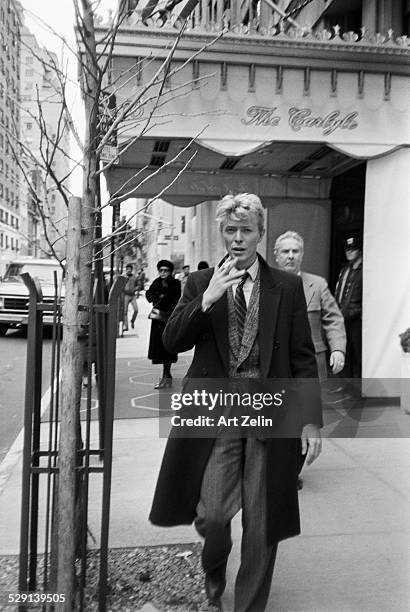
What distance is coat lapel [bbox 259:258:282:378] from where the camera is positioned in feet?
9.70

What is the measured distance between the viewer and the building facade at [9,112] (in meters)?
2.92

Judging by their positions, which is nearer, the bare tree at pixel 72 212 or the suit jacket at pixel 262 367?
the bare tree at pixel 72 212

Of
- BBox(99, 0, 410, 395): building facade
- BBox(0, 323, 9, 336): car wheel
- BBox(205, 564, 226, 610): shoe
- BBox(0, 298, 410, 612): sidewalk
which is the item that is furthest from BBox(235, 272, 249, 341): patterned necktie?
BBox(0, 323, 9, 336): car wheel

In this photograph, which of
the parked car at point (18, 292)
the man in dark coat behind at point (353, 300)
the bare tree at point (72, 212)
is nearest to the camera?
the bare tree at point (72, 212)

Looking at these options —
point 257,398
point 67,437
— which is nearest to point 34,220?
point 67,437

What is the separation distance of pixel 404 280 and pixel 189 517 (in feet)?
15.3

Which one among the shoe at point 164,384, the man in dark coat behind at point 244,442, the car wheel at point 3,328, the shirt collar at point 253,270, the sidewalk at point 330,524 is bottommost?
the sidewalk at point 330,524

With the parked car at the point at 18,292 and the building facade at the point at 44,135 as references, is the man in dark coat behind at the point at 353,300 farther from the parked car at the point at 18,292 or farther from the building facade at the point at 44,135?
the parked car at the point at 18,292

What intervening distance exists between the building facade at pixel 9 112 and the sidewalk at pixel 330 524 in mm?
1838

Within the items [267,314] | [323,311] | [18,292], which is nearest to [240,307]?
[267,314]

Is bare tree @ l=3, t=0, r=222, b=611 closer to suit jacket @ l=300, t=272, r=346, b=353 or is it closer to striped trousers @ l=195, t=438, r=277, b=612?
striped trousers @ l=195, t=438, r=277, b=612

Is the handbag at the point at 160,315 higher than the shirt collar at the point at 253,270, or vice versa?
the shirt collar at the point at 253,270

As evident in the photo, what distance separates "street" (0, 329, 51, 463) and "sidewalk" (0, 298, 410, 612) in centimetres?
114

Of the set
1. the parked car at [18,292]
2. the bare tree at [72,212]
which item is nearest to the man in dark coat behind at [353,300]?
the bare tree at [72,212]
